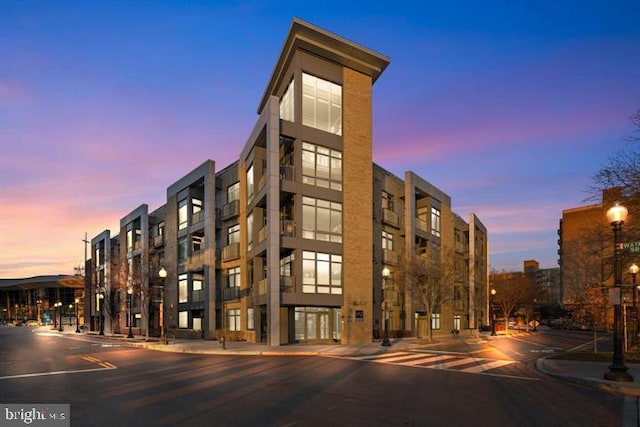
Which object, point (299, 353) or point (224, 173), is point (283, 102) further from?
point (299, 353)

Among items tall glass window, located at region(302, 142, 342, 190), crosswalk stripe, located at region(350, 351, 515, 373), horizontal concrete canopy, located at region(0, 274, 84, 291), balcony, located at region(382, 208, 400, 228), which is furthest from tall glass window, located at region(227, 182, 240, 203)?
horizontal concrete canopy, located at region(0, 274, 84, 291)

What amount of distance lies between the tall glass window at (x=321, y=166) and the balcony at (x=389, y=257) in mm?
10513

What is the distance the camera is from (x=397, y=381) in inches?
603

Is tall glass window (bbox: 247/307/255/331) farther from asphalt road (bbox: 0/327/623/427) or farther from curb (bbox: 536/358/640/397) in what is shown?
curb (bbox: 536/358/640/397)

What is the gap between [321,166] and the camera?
116ft

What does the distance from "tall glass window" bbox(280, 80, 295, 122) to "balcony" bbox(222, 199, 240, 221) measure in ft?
30.2

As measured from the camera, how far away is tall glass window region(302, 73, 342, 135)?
35.3 m

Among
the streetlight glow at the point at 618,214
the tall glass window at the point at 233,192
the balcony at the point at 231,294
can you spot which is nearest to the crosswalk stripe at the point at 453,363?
the streetlight glow at the point at 618,214

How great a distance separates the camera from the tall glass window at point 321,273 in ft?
110

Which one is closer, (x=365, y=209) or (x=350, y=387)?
(x=350, y=387)

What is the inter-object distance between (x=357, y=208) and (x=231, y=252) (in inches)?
505

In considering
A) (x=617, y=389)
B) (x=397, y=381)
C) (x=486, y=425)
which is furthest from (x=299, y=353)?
(x=486, y=425)

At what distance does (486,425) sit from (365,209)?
91.6 ft

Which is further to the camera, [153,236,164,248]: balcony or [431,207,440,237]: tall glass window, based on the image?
[153,236,164,248]: balcony
